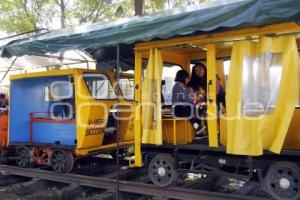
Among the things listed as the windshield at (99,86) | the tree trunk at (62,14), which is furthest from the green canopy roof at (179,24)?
the tree trunk at (62,14)

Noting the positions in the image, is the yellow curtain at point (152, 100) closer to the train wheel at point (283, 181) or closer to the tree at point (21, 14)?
the train wheel at point (283, 181)

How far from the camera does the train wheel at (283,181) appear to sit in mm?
5227

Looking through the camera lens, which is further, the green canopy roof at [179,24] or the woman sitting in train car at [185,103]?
the woman sitting in train car at [185,103]

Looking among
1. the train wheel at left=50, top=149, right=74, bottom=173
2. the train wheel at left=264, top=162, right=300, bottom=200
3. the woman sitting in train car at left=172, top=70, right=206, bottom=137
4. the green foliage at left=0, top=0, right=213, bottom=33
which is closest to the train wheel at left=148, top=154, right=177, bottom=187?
the woman sitting in train car at left=172, top=70, right=206, bottom=137

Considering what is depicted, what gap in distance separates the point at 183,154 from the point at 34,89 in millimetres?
3902

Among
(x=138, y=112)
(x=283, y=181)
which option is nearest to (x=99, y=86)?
(x=138, y=112)

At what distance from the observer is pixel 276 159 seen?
5461 millimetres

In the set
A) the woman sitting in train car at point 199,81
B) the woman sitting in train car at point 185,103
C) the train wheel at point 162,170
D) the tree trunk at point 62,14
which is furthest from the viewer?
the tree trunk at point 62,14

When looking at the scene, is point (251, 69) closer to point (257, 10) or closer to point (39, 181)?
point (257, 10)

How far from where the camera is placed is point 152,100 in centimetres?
646

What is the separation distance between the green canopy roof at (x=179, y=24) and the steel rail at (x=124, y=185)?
2.39 m

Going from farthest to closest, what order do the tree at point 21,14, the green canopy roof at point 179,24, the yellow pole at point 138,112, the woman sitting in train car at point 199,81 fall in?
1. the tree at point 21,14
2. the woman sitting in train car at point 199,81
3. the yellow pole at point 138,112
4. the green canopy roof at point 179,24

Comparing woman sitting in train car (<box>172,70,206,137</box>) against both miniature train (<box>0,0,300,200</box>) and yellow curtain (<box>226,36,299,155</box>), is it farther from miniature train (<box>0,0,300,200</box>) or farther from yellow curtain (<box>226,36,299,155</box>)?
yellow curtain (<box>226,36,299,155</box>)

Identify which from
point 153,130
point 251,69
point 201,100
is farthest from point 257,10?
point 153,130
